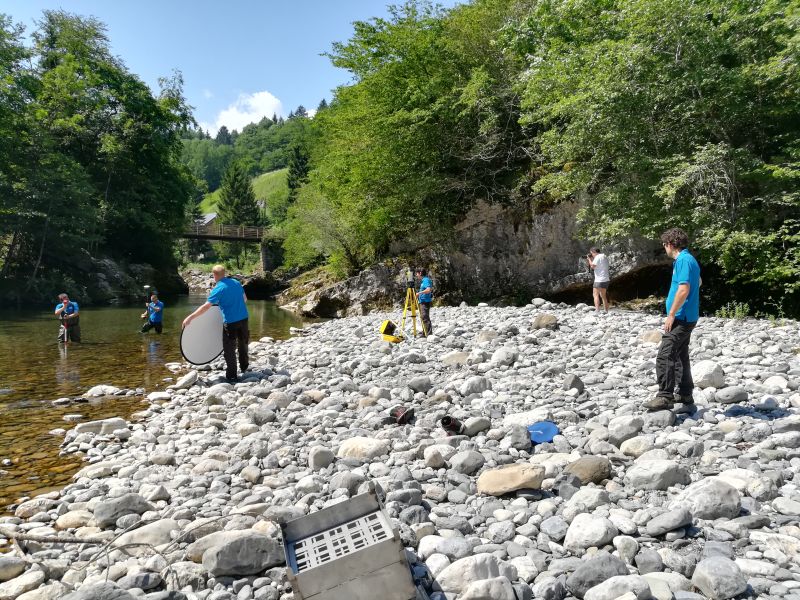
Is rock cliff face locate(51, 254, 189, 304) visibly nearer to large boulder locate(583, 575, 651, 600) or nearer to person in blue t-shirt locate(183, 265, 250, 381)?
person in blue t-shirt locate(183, 265, 250, 381)

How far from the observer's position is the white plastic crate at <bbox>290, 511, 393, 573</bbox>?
2.87 metres

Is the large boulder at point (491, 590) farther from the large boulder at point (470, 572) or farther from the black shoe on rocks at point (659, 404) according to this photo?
the black shoe on rocks at point (659, 404)

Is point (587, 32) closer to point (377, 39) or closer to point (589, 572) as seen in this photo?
point (377, 39)

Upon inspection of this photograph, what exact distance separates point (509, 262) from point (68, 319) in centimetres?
1608

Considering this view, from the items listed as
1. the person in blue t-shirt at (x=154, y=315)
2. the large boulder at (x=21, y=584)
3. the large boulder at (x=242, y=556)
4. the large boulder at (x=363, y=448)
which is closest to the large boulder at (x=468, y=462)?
the large boulder at (x=363, y=448)

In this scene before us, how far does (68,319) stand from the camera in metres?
16.1

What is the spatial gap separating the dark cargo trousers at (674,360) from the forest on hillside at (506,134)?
809 centimetres

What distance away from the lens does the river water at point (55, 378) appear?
6004mm

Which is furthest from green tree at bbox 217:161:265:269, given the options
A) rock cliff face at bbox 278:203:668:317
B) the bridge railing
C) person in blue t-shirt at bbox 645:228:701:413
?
person in blue t-shirt at bbox 645:228:701:413

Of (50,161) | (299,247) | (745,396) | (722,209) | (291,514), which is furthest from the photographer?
(299,247)

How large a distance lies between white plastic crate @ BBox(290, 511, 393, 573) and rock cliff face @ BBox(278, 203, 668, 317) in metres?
15.9

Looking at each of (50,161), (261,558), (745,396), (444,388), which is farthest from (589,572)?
(50,161)

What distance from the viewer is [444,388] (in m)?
7.41

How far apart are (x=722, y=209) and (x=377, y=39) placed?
51.4 ft
